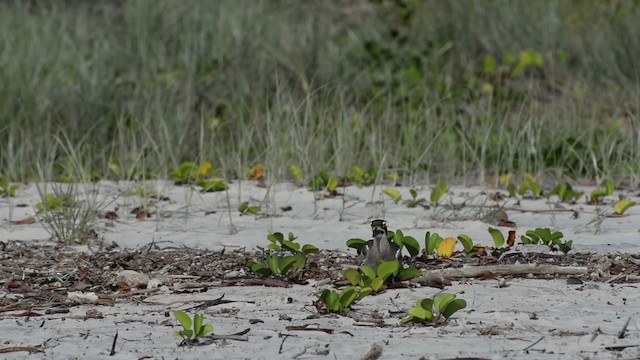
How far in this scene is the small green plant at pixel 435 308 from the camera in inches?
118

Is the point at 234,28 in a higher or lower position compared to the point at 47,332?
higher

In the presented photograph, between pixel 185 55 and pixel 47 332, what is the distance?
17.1 ft

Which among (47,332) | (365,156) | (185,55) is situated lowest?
(47,332)

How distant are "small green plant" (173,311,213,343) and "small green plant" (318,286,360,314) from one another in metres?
0.40

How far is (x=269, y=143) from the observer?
6039mm

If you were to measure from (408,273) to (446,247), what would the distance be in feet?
1.58

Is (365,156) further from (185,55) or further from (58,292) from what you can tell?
(58,292)

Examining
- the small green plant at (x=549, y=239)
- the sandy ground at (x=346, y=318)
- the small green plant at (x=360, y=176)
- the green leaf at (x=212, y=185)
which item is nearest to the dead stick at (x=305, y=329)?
the sandy ground at (x=346, y=318)

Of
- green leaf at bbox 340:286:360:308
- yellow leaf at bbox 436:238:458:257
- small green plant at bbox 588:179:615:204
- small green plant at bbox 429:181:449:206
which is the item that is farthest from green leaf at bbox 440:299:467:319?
small green plant at bbox 588:179:615:204

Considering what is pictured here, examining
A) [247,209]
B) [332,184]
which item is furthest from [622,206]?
[247,209]

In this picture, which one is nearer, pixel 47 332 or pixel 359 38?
pixel 47 332

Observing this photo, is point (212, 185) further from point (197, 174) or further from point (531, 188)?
point (531, 188)

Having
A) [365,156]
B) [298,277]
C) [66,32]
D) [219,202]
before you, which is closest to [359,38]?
[66,32]

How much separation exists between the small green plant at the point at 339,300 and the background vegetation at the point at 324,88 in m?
2.36
